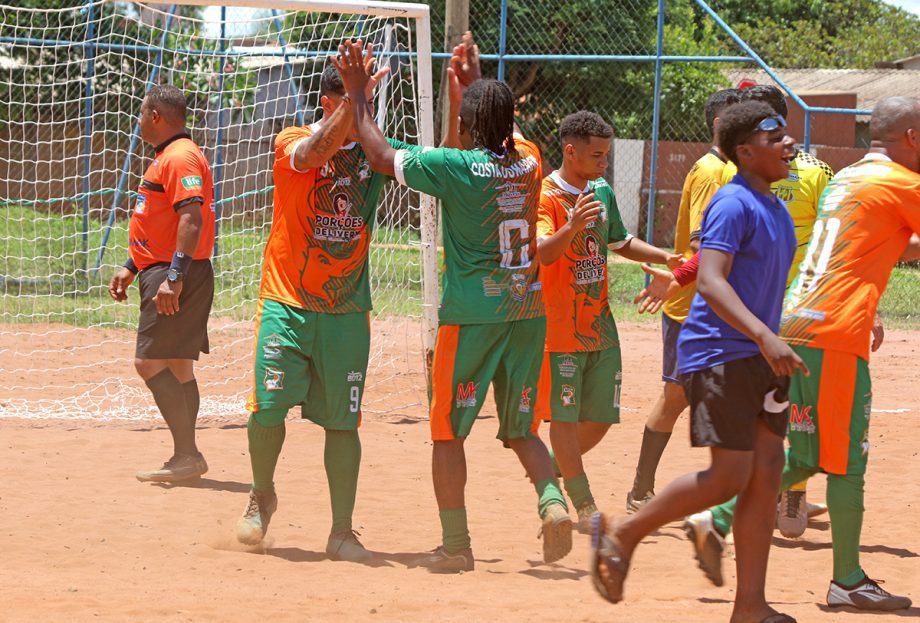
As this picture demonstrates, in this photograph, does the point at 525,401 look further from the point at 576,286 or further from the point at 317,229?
the point at 317,229

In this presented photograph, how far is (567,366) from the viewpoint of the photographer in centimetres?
615

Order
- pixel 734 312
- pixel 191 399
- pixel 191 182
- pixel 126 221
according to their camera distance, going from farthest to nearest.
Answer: pixel 126 221 < pixel 191 399 < pixel 191 182 < pixel 734 312

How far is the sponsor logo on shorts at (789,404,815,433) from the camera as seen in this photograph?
4.89 m

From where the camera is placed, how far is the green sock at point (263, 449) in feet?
18.5

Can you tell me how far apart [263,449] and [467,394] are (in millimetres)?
1036

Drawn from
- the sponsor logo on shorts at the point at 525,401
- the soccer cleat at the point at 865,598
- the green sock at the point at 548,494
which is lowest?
the soccer cleat at the point at 865,598

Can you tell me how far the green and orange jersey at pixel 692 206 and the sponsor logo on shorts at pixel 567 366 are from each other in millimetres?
596

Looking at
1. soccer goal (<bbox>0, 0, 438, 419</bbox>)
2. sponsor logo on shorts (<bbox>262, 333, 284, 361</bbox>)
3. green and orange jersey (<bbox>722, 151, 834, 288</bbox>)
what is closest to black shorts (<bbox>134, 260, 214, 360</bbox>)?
soccer goal (<bbox>0, 0, 438, 419</bbox>)

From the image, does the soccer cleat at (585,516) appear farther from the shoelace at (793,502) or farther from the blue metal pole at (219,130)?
the blue metal pole at (219,130)

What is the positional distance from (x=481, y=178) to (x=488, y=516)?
2.14 metres

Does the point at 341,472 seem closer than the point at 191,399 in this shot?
Yes

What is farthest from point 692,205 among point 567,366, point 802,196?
point 567,366

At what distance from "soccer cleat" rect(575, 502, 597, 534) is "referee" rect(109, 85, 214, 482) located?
2.37 metres

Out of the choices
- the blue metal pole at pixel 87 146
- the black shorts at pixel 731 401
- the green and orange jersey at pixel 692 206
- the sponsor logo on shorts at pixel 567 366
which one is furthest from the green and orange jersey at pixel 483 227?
the blue metal pole at pixel 87 146
